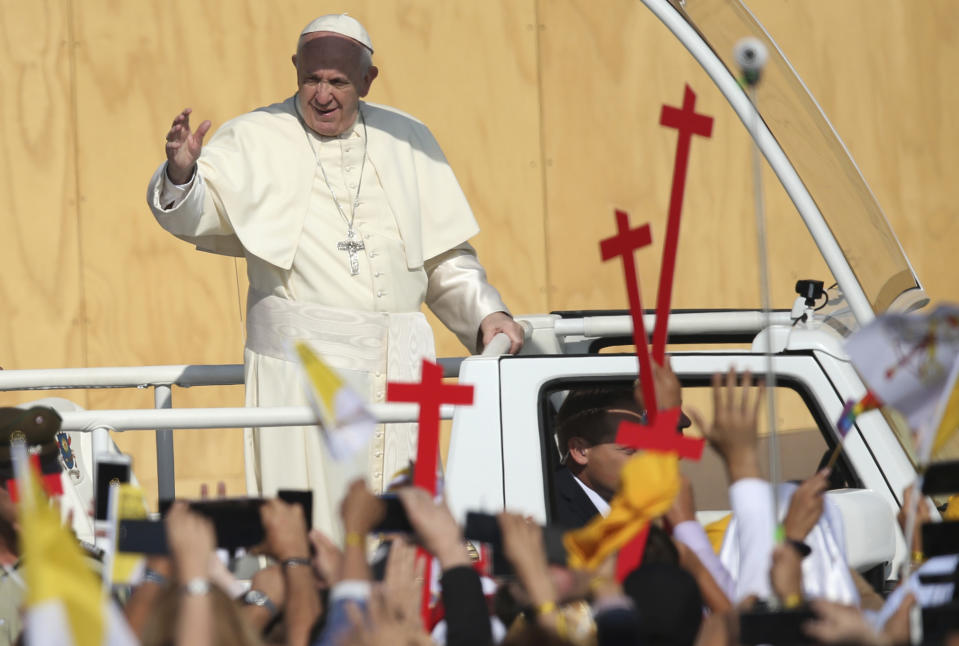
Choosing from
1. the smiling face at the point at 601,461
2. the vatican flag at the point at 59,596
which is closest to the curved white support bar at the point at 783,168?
the smiling face at the point at 601,461

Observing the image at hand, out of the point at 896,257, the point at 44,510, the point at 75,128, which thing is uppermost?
the point at 75,128

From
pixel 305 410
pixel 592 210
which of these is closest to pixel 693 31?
pixel 305 410

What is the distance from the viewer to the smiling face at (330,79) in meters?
4.05

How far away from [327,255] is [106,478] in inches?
68.9

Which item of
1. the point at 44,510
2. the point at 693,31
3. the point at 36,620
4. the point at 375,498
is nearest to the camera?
the point at 36,620

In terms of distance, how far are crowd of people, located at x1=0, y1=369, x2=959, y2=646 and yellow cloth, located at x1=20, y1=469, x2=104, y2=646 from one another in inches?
6.0

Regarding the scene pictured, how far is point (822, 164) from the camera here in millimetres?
3703

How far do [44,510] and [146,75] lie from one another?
5.10 metres

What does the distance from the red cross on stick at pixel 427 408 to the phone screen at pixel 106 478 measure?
50cm

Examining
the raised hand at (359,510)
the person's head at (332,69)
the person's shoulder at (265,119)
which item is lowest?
the raised hand at (359,510)

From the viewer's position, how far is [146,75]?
671 cm

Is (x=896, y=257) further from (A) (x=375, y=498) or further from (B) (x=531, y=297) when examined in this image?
(B) (x=531, y=297)

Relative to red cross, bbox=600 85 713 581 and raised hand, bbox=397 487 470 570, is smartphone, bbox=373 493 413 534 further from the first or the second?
red cross, bbox=600 85 713 581

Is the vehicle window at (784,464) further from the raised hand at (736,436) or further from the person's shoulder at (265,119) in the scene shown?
the raised hand at (736,436)
